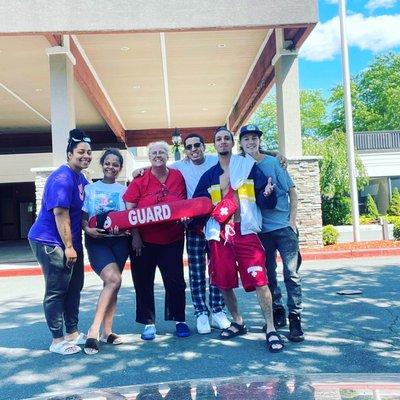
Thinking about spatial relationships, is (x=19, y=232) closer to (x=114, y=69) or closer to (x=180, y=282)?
(x=114, y=69)

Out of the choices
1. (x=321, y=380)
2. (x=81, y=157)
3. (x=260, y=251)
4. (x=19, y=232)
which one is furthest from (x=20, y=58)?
(x=19, y=232)

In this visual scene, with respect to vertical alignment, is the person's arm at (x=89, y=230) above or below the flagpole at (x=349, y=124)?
below

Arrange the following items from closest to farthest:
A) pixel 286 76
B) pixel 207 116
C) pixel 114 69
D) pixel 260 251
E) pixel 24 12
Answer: pixel 260 251
pixel 24 12
pixel 286 76
pixel 114 69
pixel 207 116

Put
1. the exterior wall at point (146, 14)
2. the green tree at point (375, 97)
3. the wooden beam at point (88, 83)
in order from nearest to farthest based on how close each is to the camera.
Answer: the exterior wall at point (146, 14) → the wooden beam at point (88, 83) → the green tree at point (375, 97)

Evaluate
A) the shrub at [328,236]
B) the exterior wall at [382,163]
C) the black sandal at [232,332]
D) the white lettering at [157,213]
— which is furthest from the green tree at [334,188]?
the white lettering at [157,213]

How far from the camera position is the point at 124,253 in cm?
456

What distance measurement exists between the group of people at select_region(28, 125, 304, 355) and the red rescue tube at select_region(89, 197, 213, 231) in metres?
0.08

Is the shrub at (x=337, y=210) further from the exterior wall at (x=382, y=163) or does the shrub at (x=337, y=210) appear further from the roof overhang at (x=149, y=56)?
the exterior wall at (x=382, y=163)

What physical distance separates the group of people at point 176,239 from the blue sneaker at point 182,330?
10mm

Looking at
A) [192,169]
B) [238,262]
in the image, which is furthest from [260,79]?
[238,262]

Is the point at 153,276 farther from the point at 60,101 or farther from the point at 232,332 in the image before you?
the point at 60,101

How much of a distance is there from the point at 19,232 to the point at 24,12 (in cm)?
1694

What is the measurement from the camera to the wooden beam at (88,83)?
11.2 m

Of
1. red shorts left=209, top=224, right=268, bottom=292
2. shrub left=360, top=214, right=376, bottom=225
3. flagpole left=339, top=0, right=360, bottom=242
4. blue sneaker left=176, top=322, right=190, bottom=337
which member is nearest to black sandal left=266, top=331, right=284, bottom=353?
red shorts left=209, top=224, right=268, bottom=292
